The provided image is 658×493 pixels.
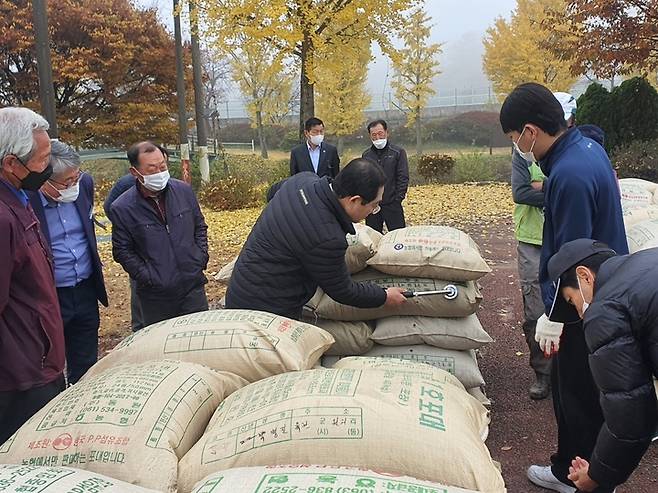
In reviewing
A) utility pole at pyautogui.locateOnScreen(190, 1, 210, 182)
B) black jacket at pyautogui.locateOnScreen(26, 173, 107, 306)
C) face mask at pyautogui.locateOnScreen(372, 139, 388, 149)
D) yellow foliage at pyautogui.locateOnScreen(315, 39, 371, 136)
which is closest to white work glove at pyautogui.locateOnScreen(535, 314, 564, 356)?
black jacket at pyautogui.locateOnScreen(26, 173, 107, 306)

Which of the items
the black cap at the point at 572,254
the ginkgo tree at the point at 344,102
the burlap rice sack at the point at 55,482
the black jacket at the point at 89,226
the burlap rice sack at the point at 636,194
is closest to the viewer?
the burlap rice sack at the point at 55,482

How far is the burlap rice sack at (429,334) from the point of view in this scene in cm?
328

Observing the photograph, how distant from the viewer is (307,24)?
1142cm

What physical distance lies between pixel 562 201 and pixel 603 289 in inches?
32.2

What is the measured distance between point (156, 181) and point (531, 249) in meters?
2.38

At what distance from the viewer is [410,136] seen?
35.2 m

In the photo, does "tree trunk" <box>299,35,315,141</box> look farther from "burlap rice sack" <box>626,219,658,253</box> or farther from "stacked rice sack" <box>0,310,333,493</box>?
"stacked rice sack" <box>0,310,333,493</box>

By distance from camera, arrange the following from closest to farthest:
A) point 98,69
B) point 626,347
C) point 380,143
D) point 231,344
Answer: point 626,347 → point 231,344 → point 380,143 → point 98,69

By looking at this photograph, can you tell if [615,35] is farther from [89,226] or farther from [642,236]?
[89,226]

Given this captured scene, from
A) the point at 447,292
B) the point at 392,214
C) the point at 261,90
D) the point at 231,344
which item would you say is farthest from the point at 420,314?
the point at 261,90

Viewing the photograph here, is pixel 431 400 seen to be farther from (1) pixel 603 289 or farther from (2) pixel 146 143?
(2) pixel 146 143

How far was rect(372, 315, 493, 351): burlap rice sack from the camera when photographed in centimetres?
328

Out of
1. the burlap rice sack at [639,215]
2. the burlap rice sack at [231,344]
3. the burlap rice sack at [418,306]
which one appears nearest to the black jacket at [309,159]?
the burlap rice sack at [639,215]

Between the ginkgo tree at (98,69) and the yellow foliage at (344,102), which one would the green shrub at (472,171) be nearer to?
the ginkgo tree at (98,69)
